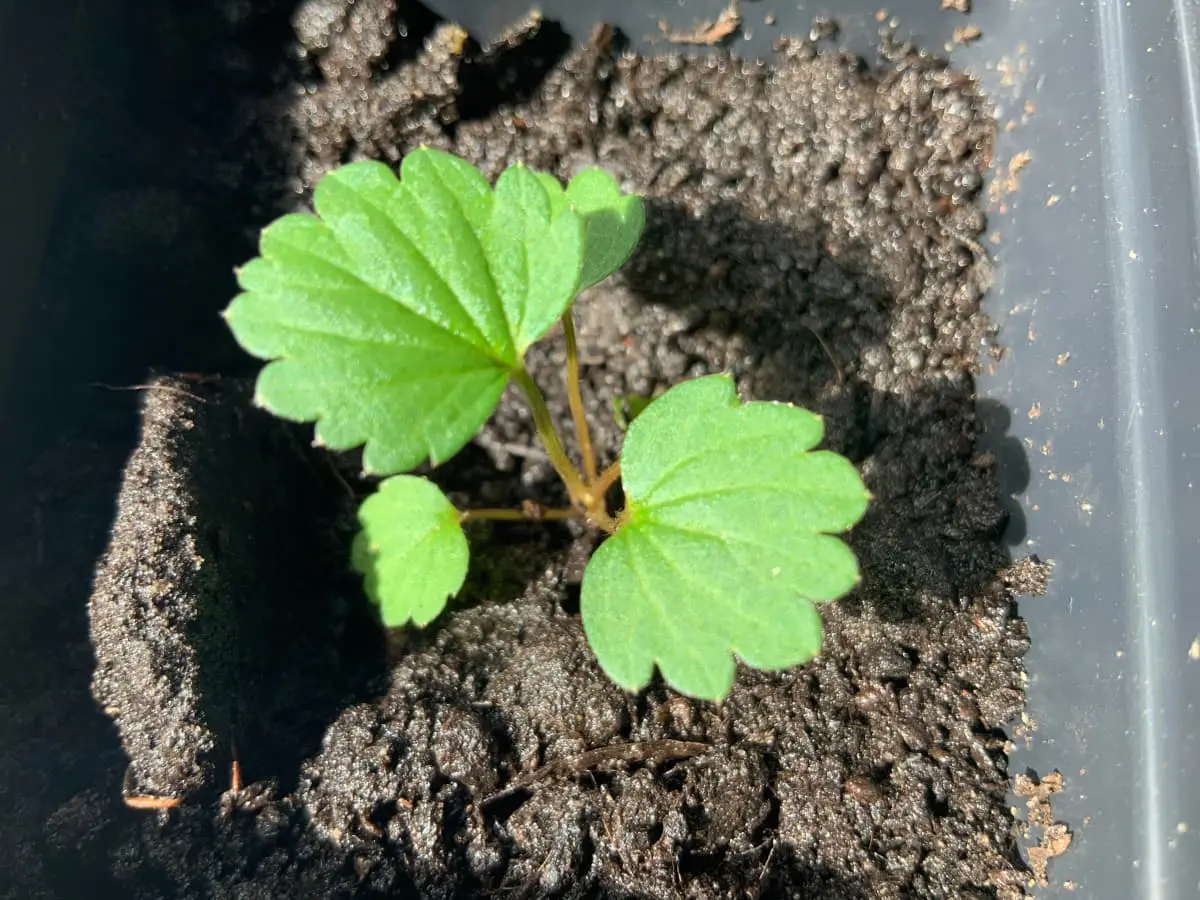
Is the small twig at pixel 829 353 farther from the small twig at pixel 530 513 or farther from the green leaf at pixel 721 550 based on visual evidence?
the small twig at pixel 530 513

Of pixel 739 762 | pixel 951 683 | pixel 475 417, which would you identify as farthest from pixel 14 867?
pixel 951 683

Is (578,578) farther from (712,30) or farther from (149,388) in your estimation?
(712,30)

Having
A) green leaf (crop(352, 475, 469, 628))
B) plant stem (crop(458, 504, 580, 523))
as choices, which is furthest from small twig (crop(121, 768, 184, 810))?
plant stem (crop(458, 504, 580, 523))

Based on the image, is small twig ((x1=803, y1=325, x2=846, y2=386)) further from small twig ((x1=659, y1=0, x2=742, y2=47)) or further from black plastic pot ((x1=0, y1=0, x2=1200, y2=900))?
small twig ((x1=659, y1=0, x2=742, y2=47))

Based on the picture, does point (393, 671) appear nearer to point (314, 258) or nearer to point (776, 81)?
point (314, 258)

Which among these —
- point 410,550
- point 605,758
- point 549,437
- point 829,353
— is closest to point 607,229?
point 549,437

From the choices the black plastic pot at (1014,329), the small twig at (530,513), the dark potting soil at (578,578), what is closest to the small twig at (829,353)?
the dark potting soil at (578,578)
